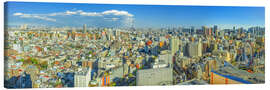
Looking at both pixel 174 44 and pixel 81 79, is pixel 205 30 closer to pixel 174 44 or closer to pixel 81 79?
pixel 174 44

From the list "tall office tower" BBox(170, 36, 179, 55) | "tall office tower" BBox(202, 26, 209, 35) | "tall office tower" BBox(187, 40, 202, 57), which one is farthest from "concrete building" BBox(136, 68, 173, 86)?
"tall office tower" BBox(202, 26, 209, 35)

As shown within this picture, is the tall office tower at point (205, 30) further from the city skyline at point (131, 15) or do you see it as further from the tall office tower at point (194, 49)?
the tall office tower at point (194, 49)

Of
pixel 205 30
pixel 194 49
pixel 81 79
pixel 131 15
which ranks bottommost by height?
pixel 81 79

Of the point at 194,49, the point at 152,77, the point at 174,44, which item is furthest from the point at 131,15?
the point at 194,49

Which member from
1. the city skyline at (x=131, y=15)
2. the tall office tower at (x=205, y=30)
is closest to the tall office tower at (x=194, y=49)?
the tall office tower at (x=205, y=30)

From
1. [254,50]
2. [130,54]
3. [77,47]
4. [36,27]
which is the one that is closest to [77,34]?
[77,47]
